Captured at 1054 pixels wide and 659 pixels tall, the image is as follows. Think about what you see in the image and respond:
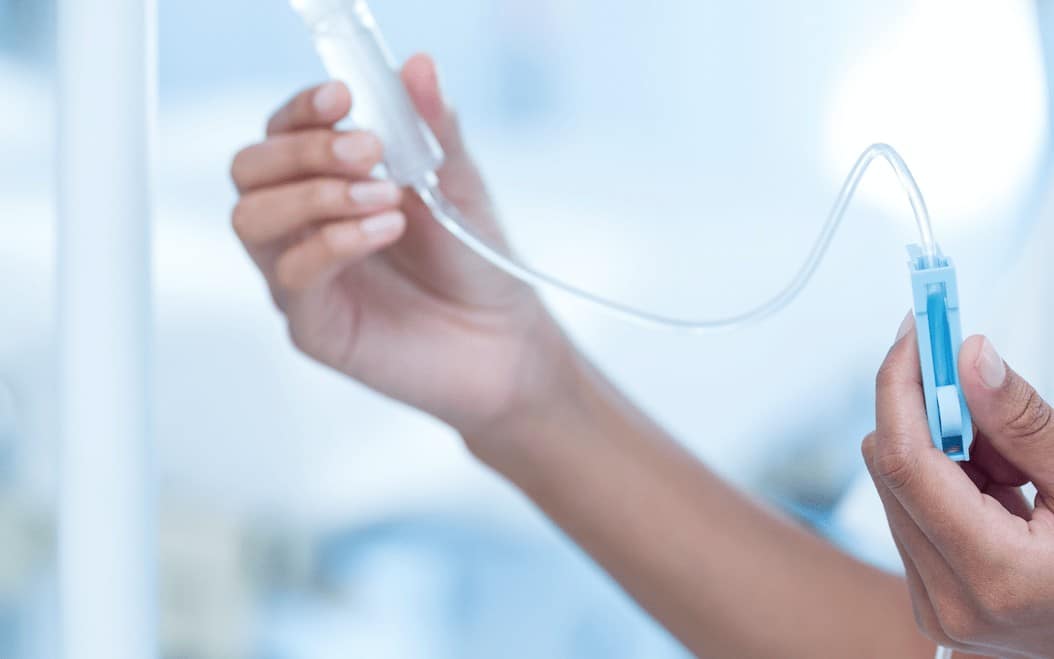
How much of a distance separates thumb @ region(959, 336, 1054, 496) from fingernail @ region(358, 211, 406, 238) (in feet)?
0.84

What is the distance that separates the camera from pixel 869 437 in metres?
0.39

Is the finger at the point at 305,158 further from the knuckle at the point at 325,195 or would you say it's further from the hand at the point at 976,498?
the hand at the point at 976,498

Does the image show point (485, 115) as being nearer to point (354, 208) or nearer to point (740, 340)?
point (740, 340)

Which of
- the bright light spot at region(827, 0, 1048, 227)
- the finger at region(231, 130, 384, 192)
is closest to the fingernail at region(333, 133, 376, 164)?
the finger at region(231, 130, 384, 192)

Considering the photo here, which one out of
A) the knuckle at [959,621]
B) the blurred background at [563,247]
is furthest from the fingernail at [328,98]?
the blurred background at [563,247]

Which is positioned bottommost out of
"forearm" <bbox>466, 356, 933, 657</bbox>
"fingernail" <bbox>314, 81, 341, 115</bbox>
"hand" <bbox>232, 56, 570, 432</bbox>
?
"forearm" <bbox>466, 356, 933, 657</bbox>

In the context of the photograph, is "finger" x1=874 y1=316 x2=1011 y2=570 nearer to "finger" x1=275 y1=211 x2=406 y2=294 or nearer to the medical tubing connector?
the medical tubing connector

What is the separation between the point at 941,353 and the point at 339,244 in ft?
0.89

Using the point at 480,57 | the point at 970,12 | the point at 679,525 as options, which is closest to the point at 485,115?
the point at 480,57

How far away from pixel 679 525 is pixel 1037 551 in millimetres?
316

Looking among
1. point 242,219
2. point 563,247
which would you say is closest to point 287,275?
point 242,219

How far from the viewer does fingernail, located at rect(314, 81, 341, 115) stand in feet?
1.48

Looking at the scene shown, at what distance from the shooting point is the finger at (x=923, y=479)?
332 millimetres

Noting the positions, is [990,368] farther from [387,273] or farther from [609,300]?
[387,273]
